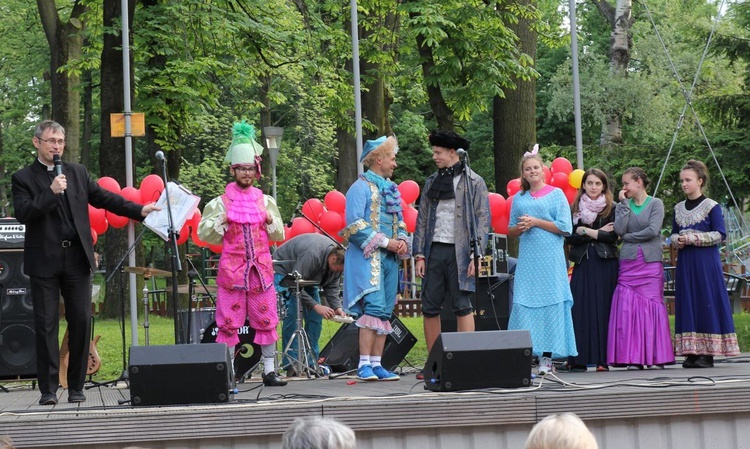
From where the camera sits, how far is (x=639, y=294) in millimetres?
8117

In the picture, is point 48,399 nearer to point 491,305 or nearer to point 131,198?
point 131,198

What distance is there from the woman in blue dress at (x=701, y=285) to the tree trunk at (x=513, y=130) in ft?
19.0

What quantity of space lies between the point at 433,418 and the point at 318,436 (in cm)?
287

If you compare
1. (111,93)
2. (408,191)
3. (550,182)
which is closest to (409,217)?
(408,191)

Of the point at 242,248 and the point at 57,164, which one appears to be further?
the point at 242,248

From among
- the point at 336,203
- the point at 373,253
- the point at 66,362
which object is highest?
the point at 336,203

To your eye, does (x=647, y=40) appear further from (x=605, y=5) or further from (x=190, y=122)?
(x=190, y=122)

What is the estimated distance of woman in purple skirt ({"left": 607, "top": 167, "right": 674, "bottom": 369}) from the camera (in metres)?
8.05

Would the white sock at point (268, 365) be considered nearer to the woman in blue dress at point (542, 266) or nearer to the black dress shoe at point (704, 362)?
the woman in blue dress at point (542, 266)

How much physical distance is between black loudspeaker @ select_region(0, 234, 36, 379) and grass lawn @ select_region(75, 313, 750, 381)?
2.58 meters

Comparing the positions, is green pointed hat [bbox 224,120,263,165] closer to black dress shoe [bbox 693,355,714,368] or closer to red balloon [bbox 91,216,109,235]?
red balloon [bbox 91,216,109,235]

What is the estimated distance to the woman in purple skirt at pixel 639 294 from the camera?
317 inches

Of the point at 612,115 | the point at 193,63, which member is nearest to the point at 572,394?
the point at 193,63

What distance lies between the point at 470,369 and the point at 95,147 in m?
26.3
